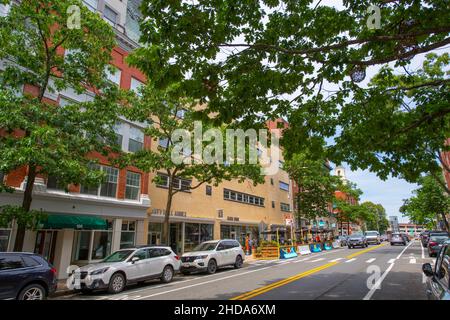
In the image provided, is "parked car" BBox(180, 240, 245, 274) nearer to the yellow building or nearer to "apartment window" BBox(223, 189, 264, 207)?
the yellow building

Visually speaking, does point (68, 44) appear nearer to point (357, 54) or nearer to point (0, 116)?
point (0, 116)

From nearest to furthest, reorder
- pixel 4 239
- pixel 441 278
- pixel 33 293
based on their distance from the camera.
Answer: pixel 441 278
pixel 33 293
pixel 4 239

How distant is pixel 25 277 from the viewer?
30.4 ft

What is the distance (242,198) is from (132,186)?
53.7 feet

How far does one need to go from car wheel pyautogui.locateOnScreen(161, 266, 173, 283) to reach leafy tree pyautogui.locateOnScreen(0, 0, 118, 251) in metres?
5.12

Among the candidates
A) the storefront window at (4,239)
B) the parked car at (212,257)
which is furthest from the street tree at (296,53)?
the storefront window at (4,239)

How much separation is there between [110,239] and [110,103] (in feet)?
30.6

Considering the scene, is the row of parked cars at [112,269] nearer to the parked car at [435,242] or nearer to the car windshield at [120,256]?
the car windshield at [120,256]

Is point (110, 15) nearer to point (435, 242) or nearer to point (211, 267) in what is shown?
point (211, 267)

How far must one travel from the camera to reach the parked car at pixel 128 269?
1169cm

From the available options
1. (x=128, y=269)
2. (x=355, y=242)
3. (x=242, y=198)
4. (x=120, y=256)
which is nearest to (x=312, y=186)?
(x=355, y=242)

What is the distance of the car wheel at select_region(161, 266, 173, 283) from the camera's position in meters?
14.3

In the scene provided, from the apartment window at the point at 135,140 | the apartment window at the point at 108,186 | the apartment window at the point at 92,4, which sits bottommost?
the apartment window at the point at 108,186

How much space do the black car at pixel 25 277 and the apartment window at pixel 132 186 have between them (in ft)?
34.7
